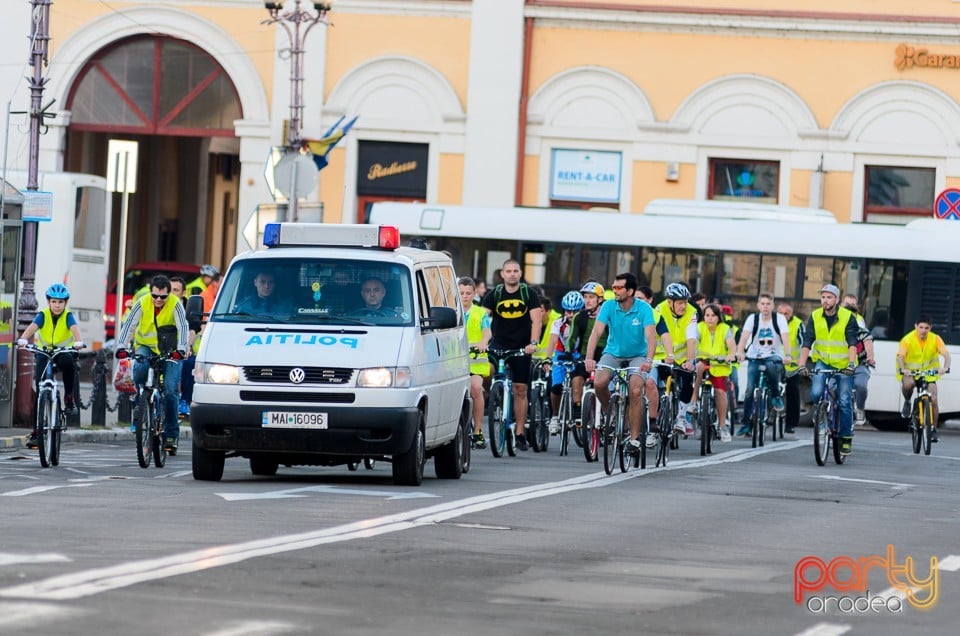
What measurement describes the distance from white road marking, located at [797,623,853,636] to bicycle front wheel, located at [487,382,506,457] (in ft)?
37.5

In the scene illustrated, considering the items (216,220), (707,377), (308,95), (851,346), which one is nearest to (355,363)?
(851,346)

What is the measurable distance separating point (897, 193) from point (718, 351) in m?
15.0

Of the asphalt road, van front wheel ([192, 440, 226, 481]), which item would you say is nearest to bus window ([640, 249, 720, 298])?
the asphalt road

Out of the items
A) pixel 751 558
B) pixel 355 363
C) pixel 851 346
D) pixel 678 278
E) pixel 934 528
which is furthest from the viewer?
pixel 678 278

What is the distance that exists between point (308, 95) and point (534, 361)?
17.8 meters

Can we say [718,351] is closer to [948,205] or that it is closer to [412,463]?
[948,205]

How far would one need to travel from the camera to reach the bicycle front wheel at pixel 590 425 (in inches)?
773

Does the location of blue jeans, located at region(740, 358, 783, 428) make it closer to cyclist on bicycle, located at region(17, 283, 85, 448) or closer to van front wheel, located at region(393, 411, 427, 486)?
cyclist on bicycle, located at region(17, 283, 85, 448)

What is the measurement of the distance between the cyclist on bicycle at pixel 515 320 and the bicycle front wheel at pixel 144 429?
159 inches

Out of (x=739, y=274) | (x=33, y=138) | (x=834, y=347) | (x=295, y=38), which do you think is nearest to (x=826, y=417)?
(x=834, y=347)

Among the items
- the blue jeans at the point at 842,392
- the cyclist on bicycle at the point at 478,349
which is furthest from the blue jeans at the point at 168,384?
the blue jeans at the point at 842,392

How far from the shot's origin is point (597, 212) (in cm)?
3309

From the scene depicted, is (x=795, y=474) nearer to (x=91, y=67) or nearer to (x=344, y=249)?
(x=344, y=249)

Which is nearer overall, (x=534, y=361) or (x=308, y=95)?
(x=534, y=361)
